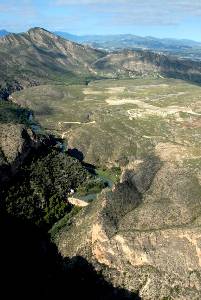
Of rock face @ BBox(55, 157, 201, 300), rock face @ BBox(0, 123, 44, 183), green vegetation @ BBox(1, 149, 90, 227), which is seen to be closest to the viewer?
rock face @ BBox(55, 157, 201, 300)

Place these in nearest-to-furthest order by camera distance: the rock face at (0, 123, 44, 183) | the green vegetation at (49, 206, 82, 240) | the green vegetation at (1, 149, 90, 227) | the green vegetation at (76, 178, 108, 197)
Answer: the green vegetation at (49, 206, 82, 240) → the green vegetation at (1, 149, 90, 227) → the rock face at (0, 123, 44, 183) → the green vegetation at (76, 178, 108, 197)

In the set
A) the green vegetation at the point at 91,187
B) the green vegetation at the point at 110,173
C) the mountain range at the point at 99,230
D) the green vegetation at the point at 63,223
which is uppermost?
the mountain range at the point at 99,230

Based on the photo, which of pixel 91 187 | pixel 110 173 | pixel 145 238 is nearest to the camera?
pixel 145 238

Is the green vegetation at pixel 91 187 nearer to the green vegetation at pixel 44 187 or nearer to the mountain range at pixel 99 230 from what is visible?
the mountain range at pixel 99 230

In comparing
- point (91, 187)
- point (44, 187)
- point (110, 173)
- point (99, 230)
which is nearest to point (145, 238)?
point (99, 230)

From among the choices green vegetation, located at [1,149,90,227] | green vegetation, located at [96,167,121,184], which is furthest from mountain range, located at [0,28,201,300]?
green vegetation, located at [96,167,121,184]

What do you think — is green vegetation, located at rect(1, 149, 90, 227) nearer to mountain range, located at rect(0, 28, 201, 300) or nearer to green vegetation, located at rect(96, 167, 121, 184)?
mountain range, located at rect(0, 28, 201, 300)

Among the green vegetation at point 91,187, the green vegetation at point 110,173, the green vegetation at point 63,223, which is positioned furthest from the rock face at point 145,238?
the green vegetation at point 110,173

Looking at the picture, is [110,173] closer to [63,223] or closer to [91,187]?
[91,187]
